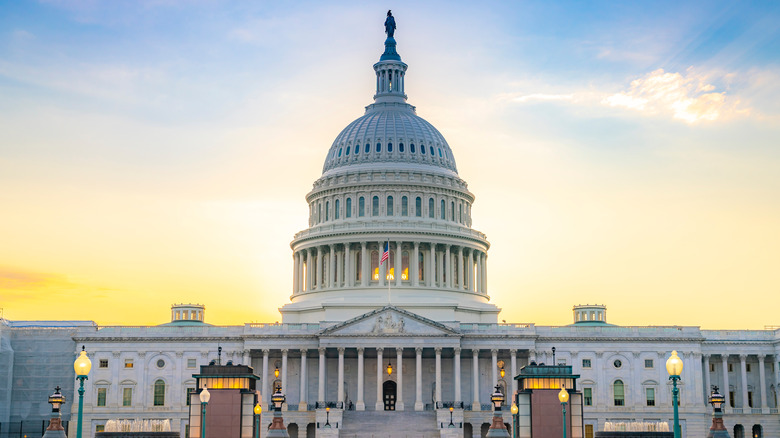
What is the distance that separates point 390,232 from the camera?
134625mm

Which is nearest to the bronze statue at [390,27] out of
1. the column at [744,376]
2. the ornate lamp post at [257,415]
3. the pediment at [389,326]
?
the pediment at [389,326]

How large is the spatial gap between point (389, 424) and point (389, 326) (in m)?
12.2

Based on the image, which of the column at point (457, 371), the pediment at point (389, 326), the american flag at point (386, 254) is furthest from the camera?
the american flag at point (386, 254)

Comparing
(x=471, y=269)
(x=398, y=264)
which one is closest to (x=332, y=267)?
(x=398, y=264)

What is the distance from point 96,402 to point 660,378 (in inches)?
2507

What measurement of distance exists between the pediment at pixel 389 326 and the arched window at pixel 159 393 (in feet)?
65.2

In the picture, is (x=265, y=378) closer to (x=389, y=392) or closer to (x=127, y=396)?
(x=389, y=392)

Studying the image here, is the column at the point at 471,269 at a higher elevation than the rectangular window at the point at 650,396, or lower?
higher

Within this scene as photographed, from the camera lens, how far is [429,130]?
146 m

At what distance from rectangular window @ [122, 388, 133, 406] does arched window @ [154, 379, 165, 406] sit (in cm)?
271

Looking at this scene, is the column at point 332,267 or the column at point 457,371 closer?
the column at point 457,371

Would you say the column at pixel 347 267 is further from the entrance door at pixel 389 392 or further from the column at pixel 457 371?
the column at pixel 457 371

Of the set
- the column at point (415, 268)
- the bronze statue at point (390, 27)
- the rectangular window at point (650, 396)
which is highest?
the bronze statue at point (390, 27)

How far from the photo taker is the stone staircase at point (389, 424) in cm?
10762
